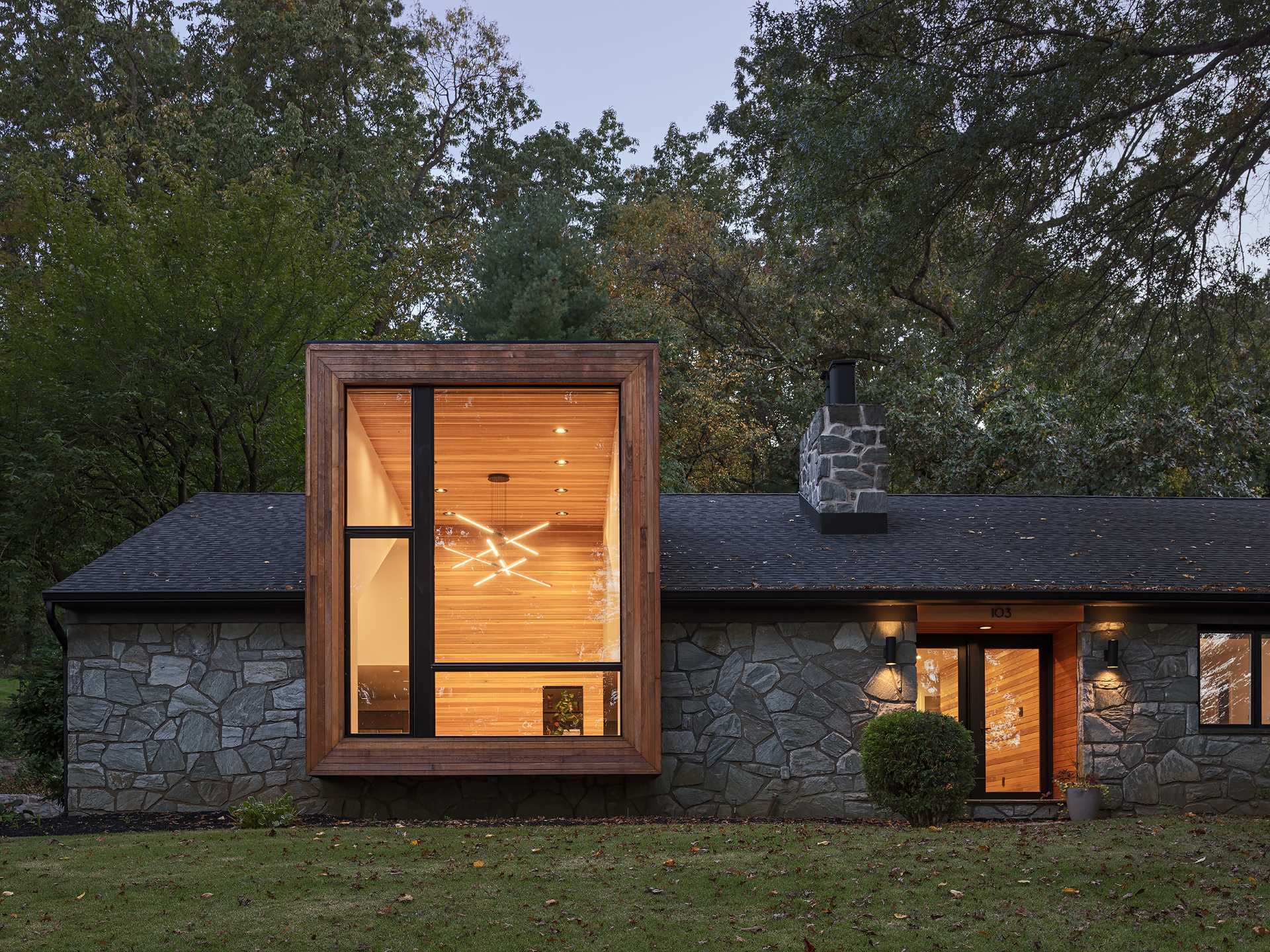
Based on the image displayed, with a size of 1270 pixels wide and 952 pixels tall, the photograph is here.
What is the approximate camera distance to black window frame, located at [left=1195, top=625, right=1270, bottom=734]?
9.62m

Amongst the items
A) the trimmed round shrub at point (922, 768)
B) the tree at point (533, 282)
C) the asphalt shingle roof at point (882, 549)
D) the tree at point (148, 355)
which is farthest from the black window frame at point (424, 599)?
the tree at point (533, 282)

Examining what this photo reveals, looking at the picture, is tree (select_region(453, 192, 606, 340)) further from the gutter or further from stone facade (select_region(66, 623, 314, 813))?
stone facade (select_region(66, 623, 314, 813))

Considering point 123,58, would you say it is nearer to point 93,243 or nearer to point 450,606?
point 93,243

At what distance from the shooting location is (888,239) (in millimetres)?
10008

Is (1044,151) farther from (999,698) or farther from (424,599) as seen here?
(424,599)

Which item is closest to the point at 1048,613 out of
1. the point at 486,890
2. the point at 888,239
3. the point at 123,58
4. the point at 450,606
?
the point at 888,239

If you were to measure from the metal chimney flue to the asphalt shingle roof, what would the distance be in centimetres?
127

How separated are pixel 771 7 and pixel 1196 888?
741 cm

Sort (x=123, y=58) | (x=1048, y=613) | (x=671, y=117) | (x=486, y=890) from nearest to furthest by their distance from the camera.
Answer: (x=486, y=890) < (x=1048, y=613) < (x=123, y=58) < (x=671, y=117)

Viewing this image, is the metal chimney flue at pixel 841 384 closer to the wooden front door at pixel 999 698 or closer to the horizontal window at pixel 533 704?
the wooden front door at pixel 999 698

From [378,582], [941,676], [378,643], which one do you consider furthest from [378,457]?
[941,676]

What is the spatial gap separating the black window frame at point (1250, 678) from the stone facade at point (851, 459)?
305 centimetres

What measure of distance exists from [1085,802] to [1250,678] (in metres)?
1.89

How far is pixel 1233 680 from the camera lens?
9812 millimetres
